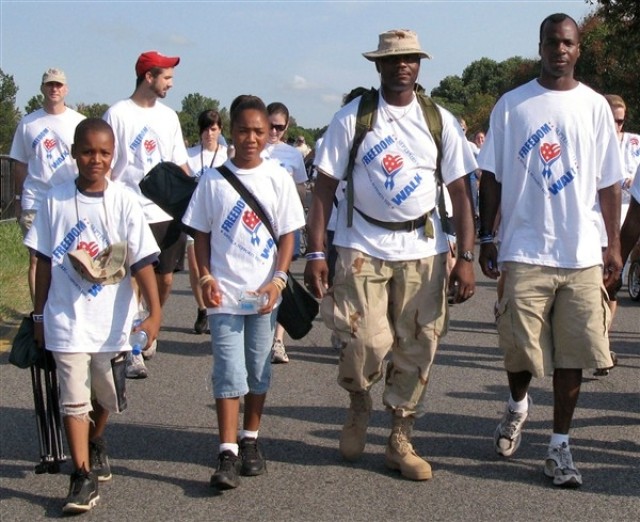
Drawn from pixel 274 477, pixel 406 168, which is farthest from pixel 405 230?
pixel 274 477

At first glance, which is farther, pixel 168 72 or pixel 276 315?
pixel 168 72

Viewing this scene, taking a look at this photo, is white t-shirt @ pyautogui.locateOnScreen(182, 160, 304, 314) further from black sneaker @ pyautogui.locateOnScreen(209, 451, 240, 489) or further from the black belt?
black sneaker @ pyautogui.locateOnScreen(209, 451, 240, 489)

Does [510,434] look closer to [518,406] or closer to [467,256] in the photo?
[518,406]

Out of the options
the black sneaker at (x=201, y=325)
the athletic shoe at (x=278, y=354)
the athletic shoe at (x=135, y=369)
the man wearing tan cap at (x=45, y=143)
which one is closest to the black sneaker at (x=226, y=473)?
the athletic shoe at (x=135, y=369)

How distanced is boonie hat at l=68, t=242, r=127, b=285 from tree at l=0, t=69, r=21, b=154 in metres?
40.7

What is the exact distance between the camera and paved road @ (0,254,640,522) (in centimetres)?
501

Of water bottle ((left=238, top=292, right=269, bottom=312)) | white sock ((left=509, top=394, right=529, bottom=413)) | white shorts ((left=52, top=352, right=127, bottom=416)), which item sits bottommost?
white sock ((left=509, top=394, right=529, bottom=413))

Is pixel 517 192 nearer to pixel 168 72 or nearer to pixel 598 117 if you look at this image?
pixel 598 117

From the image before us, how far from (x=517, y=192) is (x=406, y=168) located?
562 mm

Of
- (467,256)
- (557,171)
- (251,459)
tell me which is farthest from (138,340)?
(557,171)

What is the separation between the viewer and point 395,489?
5281 mm

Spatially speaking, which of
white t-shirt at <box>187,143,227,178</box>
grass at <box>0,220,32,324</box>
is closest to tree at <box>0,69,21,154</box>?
grass at <box>0,220,32,324</box>

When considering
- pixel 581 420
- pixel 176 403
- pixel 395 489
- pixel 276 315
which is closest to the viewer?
pixel 395 489

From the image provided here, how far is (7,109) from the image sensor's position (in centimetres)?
4656
